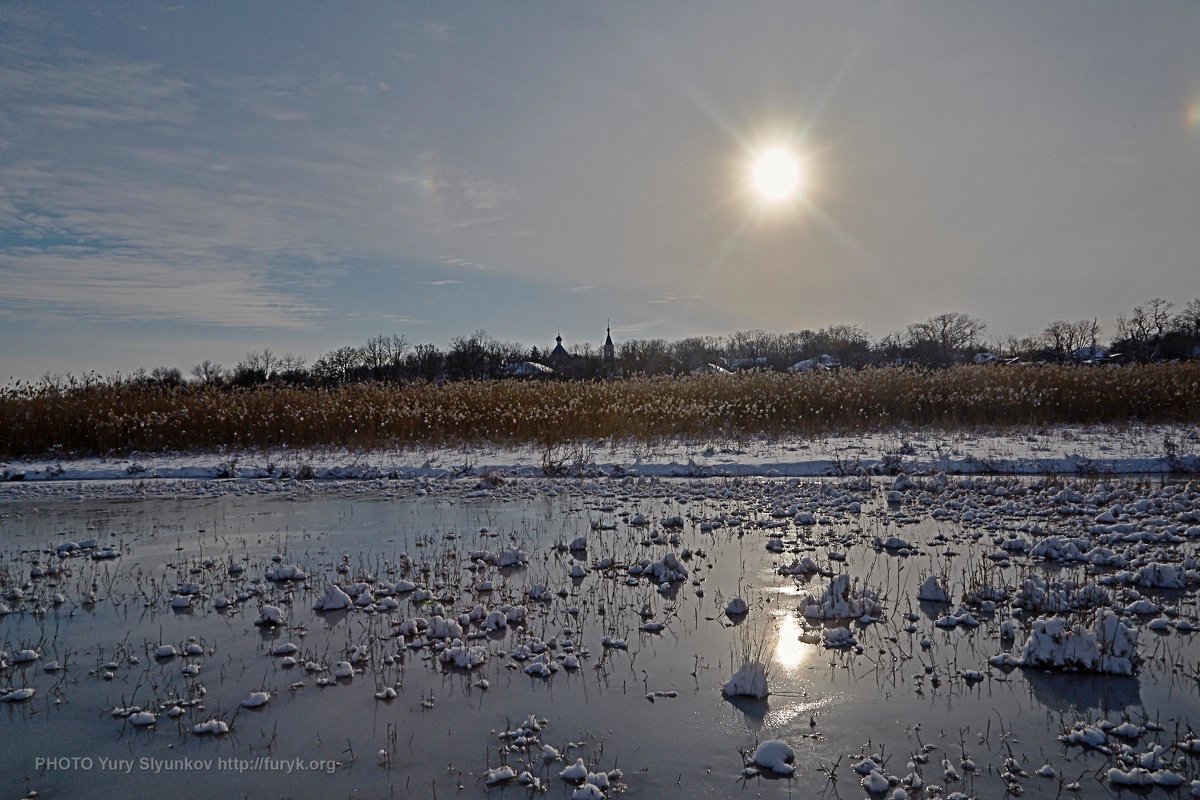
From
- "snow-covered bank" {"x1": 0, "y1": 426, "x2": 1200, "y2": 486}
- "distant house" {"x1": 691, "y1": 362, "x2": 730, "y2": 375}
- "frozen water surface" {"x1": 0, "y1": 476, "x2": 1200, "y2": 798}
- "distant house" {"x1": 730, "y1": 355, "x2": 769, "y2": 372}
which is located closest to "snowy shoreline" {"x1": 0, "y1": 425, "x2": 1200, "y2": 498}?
"snow-covered bank" {"x1": 0, "y1": 426, "x2": 1200, "y2": 486}

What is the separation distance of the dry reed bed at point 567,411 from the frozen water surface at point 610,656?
948 centimetres

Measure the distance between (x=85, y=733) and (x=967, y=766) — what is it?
5241mm

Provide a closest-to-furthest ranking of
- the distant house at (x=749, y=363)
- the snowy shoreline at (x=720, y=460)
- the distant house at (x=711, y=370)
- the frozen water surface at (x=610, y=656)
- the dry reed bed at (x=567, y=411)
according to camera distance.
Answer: the frozen water surface at (x=610, y=656), the snowy shoreline at (x=720, y=460), the dry reed bed at (x=567, y=411), the distant house at (x=711, y=370), the distant house at (x=749, y=363)

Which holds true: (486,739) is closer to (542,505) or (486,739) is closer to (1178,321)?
(542,505)

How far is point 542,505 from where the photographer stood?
41.4ft

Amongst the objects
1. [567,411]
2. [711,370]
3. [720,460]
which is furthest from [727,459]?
[711,370]

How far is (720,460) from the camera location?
1669 centimetres

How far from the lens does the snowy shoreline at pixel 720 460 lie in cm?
1524

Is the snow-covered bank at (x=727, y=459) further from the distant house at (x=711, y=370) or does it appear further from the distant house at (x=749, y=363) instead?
the distant house at (x=749, y=363)

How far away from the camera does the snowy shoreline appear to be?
50.0 ft

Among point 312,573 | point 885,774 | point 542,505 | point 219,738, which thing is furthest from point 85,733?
point 542,505

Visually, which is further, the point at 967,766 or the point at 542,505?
the point at 542,505

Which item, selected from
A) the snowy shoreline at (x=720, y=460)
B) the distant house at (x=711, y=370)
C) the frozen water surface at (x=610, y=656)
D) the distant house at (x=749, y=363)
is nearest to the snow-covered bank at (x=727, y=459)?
the snowy shoreline at (x=720, y=460)

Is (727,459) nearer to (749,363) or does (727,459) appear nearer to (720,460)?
(720,460)
